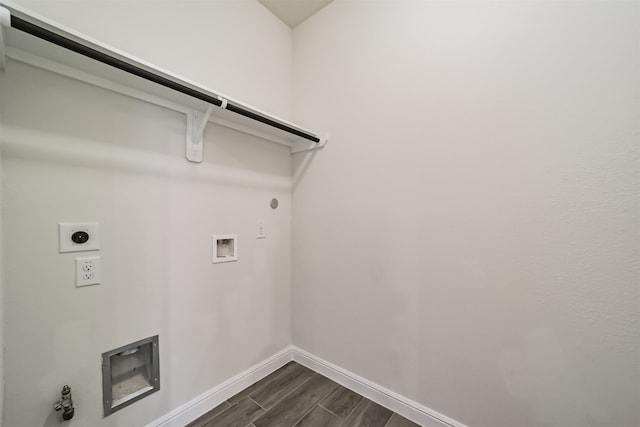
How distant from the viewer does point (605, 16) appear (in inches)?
36.8

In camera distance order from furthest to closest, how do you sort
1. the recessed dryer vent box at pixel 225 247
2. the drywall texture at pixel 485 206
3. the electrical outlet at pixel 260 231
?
the electrical outlet at pixel 260 231 < the recessed dryer vent box at pixel 225 247 < the drywall texture at pixel 485 206

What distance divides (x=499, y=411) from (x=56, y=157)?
7.64 feet

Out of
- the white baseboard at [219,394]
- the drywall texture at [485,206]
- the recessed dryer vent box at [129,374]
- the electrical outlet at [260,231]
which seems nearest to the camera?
the drywall texture at [485,206]

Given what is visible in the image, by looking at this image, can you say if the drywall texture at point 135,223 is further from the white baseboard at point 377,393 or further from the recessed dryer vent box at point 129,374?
the white baseboard at point 377,393

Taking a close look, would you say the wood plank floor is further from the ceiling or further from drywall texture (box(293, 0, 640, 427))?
the ceiling

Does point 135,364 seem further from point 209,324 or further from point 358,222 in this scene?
point 358,222

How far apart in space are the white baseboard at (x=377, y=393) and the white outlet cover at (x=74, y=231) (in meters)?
1.59

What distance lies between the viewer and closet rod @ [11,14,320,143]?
0.74 m

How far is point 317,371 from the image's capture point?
1.84 m

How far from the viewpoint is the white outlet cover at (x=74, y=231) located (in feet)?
3.27

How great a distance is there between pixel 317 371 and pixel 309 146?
176 cm

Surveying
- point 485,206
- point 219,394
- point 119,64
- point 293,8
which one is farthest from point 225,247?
point 293,8

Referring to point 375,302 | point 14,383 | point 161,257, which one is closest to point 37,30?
point 161,257

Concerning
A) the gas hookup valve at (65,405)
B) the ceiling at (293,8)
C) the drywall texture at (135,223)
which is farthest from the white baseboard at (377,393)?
the ceiling at (293,8)
